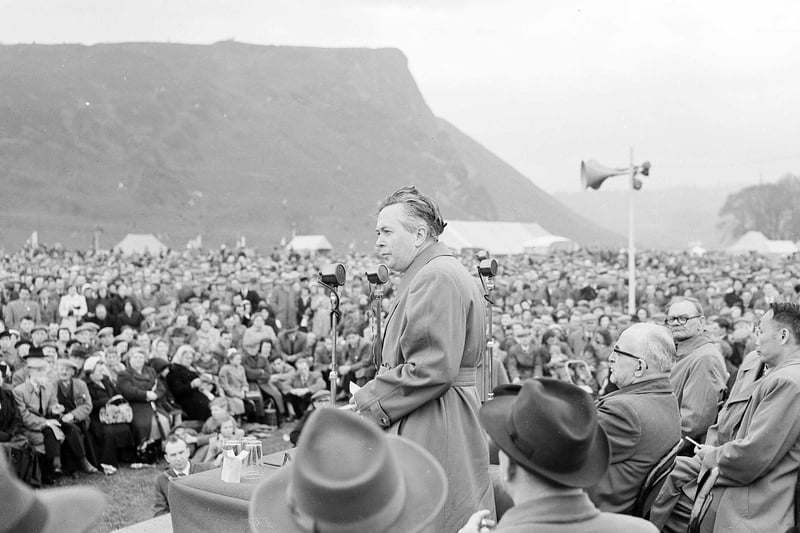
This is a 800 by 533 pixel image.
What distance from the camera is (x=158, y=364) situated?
9.48m

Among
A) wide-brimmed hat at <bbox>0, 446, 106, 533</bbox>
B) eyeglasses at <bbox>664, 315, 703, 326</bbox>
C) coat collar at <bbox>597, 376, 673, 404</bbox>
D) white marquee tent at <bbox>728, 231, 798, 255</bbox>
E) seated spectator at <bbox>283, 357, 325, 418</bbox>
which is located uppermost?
wide-brimmed hat at <bbox>0, 446, 106, 533</bbox>

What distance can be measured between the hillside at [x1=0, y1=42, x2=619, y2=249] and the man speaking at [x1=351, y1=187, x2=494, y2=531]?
74570mm

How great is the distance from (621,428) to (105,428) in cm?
584

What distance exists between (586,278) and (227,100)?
371 feet

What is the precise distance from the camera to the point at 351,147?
129 m

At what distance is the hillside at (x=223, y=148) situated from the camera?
9444 cm

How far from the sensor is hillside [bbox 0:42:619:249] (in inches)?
3718

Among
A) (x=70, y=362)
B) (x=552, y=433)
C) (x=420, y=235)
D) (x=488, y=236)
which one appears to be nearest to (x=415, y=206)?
(x=420, y=235)

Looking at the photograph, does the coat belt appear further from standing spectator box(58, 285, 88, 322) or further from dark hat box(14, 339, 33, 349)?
standing spectator box(58, 285, 88, 322)

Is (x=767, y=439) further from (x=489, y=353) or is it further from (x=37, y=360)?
(x=37, y=360)

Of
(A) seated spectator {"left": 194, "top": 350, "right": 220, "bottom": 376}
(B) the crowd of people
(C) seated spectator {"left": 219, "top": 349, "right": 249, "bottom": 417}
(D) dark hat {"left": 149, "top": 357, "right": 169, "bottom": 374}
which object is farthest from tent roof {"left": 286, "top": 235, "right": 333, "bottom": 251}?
(D) dark hat {"left": 149, "top": 357, "right": 169, "bottom": 374}

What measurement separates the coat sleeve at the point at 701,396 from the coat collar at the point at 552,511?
282 cm

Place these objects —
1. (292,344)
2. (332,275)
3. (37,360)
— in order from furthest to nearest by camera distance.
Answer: (292,344) → (37,360) → (332,275)

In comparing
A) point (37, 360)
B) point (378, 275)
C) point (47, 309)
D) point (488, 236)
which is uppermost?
point (378, 275)
